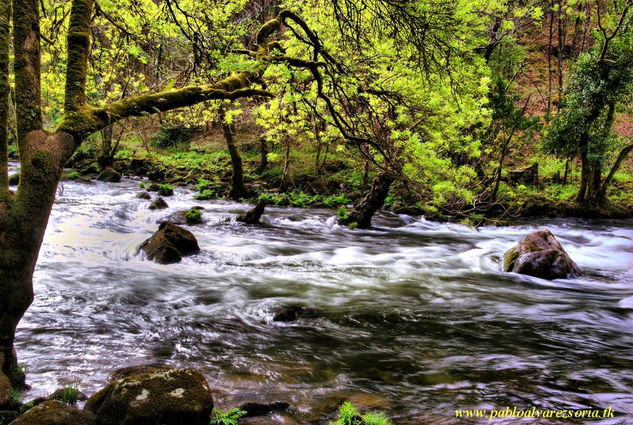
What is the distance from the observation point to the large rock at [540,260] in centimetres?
923

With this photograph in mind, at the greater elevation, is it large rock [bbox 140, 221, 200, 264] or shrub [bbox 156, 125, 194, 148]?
shrub [bbox 156, 125, 194, 148]

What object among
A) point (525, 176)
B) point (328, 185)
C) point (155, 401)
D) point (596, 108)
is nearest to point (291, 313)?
point (155, 401)

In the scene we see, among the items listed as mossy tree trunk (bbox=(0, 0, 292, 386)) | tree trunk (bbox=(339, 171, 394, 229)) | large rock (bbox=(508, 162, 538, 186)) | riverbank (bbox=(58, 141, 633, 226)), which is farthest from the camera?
large rock (bbox=(508, 162, 538, 186))

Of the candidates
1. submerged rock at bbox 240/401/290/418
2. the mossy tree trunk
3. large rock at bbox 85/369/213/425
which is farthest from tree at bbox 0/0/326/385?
submerged rock at bbox 240/401/290/418

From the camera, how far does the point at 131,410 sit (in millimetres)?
2959

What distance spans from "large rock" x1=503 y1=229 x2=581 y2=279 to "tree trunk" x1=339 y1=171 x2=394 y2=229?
4.73 meters

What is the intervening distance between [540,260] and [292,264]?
5.79m

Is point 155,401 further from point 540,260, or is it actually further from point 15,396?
point 540,260

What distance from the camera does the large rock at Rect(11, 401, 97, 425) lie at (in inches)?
109

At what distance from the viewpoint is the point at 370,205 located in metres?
14.3

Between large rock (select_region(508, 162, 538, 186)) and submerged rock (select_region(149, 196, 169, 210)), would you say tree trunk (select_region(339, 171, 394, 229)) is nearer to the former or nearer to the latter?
submerged rock (select_region(149, 196, 169, 210))

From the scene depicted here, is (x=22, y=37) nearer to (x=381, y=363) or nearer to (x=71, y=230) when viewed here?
(x=381, y=363)

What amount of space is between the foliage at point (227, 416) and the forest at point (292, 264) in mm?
23

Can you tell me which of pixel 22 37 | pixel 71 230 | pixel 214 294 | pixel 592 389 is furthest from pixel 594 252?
pixel 71 230
